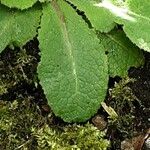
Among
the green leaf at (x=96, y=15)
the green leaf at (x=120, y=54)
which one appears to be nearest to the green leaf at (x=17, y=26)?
the green leaf at (x=96, y=15)

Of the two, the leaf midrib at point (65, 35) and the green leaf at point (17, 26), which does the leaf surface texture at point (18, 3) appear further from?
the leaf midrib at point (65, 35)

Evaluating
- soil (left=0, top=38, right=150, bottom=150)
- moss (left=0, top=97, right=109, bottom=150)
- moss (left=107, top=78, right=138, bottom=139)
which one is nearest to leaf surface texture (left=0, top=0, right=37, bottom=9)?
soil (left=0, top=38, right=150, bottom=150)

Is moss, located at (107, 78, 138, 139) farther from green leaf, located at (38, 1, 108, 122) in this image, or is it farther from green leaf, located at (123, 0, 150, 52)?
green leaf, located at (123, 0, 150, 52)

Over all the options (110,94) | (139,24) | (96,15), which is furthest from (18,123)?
(139,24)

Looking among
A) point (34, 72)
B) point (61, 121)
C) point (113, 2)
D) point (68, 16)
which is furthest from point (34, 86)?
point (113, 2)

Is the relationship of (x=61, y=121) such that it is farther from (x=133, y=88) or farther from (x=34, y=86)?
(x=133, y=88)

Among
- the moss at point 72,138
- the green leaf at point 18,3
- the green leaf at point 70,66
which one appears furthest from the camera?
the green leaf at point 18,3
